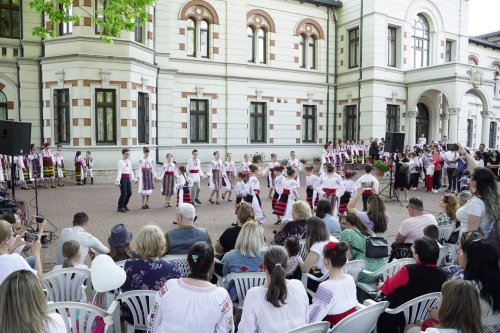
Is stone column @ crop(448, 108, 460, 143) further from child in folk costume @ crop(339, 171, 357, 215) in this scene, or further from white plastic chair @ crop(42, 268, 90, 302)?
white plastic chair @ crop(42, 268, 90, 302)

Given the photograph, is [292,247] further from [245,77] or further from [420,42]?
[420,42]

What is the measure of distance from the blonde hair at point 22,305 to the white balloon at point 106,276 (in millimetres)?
1351

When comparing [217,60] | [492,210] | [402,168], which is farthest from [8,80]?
[492,210]

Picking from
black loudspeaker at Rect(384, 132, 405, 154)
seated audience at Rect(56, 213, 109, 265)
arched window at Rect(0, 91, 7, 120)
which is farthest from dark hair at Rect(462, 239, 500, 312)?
arched window at Rect(0, 91, 7, 120)

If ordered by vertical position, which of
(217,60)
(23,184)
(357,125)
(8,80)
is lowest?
(23,184)

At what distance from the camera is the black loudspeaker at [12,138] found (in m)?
9.72

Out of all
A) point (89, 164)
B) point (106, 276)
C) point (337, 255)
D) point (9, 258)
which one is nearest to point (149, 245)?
point (106, 276)

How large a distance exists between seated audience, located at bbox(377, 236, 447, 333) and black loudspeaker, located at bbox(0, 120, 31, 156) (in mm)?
9106

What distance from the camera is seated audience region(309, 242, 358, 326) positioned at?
386cm

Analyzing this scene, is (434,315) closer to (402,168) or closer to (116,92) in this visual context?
(402,168)

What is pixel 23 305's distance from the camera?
2.57m

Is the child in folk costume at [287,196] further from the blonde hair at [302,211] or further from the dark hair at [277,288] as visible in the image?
the dark hair at [277,288]

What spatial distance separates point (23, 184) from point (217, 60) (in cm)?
1234

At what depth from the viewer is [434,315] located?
374 cm
